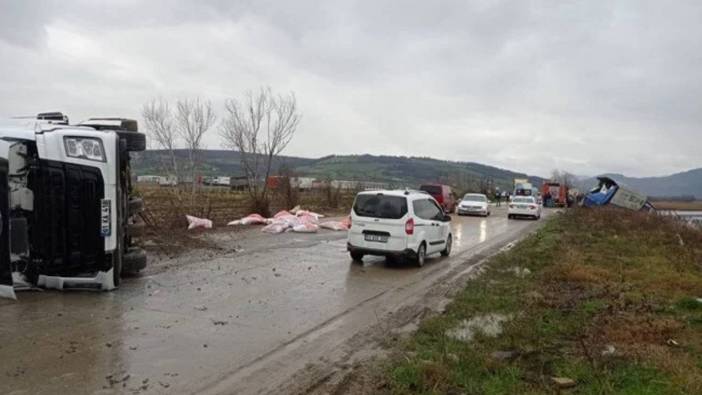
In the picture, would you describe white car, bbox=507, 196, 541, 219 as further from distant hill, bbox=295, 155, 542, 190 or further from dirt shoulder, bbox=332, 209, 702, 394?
distant hill, bbox=295, 155, 542, 190

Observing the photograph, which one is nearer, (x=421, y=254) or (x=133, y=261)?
(x=133, y=261)

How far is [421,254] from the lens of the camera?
14.2 meters

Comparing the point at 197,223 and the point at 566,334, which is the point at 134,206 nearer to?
the point at 566,334

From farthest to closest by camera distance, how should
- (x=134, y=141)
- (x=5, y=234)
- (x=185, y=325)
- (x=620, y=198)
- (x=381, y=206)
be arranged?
(x=620, y=198)
(x=381, y=206)
(x=134, y=141)
(x=5, y=234)
(x=185, y=325)

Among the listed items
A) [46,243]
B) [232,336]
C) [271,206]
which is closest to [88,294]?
[46,243]

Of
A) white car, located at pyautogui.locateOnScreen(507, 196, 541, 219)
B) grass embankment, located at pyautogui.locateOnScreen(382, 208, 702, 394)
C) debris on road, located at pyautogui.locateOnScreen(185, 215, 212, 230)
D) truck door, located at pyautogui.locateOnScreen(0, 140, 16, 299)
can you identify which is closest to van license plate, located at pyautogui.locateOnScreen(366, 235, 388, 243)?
grass embankment, located at pyautogui.locateOnScreen(382, 208, 702, 394)

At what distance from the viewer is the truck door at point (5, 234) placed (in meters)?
8.20

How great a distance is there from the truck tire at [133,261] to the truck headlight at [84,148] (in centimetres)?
246

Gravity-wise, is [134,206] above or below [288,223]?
above

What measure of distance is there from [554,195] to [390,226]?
58707 millimetres

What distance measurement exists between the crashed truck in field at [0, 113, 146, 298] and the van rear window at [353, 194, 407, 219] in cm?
618

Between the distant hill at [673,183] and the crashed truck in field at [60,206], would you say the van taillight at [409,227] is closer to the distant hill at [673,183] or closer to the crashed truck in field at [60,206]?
the crashed truck in field at [60,206]

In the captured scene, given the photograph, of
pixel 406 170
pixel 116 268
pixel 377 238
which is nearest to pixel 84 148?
pixel 116 268

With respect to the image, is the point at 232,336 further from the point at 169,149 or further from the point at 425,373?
the point at 169,149
